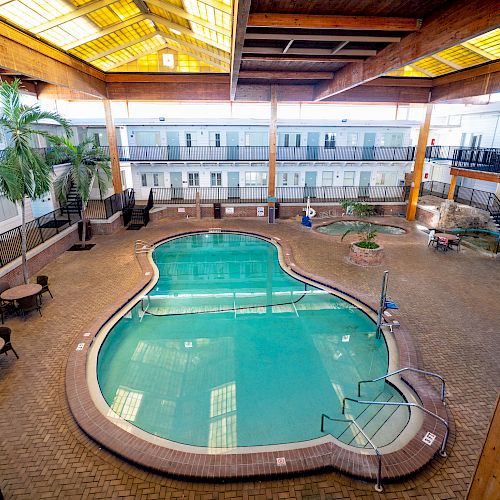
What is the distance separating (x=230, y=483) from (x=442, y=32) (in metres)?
9.37

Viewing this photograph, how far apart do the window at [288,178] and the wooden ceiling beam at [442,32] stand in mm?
15210

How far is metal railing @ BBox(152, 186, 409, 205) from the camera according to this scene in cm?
2425

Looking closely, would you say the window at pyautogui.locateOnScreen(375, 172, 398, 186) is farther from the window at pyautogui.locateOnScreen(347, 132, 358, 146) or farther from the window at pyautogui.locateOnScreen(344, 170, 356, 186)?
the window at pyautogui.locateOnScreen(347, 132, 358, 146)

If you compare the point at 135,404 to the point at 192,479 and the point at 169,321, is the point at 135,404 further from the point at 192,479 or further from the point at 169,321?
the point at 169,321

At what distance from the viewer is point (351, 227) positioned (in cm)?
1961

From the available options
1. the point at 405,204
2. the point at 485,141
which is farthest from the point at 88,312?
the point at 485,141

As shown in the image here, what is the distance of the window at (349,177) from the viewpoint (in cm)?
2623

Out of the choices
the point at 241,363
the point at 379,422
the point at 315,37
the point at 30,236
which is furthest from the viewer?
the point at 30,236

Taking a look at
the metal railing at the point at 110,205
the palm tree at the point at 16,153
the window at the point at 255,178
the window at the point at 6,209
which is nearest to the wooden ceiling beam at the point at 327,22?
the palm tree at the point at 16,153

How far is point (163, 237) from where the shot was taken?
17.2 metres

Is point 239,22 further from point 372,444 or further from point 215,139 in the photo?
point 215,139

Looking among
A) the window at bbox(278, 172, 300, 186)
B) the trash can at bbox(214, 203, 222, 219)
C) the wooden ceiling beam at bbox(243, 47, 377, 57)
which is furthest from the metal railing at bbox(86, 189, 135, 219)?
the wooden ceiling beam at bbox(243, 47, 377, 57)

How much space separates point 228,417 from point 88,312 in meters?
5.49

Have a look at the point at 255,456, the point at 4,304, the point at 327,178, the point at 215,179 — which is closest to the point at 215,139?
the point at 215,179
